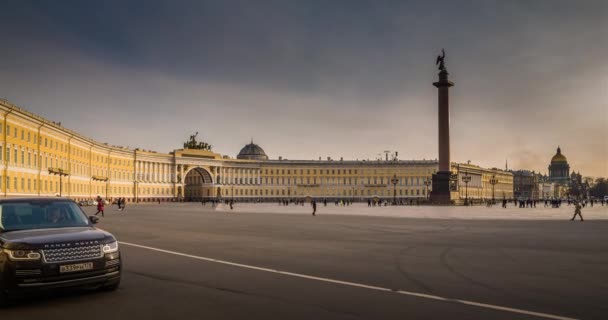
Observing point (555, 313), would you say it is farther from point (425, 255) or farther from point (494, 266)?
point (425, 255)

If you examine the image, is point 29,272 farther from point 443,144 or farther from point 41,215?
point 443,144

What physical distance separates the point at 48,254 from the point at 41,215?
76.7 inches

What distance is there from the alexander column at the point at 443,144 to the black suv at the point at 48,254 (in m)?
63.2

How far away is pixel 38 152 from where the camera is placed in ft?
245

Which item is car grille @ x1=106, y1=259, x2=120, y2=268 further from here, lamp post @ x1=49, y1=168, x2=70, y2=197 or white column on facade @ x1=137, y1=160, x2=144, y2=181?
white column on facade @ x1=137, y1=160, x2=144, y2=181

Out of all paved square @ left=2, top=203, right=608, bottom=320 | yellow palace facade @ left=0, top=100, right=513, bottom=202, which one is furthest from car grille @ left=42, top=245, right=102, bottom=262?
yellow palace facade @ left=0, top=100, right=513, bottom=202

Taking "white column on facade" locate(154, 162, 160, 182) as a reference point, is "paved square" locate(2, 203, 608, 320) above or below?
below

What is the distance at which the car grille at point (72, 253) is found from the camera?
834 centimetres

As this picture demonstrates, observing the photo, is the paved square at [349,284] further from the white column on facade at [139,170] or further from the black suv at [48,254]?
the white column on facade at [139,170]

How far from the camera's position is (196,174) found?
174500mm

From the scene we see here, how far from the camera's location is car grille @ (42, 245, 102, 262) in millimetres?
A: 8341

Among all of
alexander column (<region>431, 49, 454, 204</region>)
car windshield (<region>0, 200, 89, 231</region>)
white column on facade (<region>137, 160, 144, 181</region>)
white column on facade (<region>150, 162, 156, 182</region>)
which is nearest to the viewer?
car windshield (<region>0, 200, 89, 231</region>)

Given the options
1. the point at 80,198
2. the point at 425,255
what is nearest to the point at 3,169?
the point at 80,198

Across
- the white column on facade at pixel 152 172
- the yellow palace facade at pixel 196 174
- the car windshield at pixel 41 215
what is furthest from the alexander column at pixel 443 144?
the white column on facade at pixel 152 172
